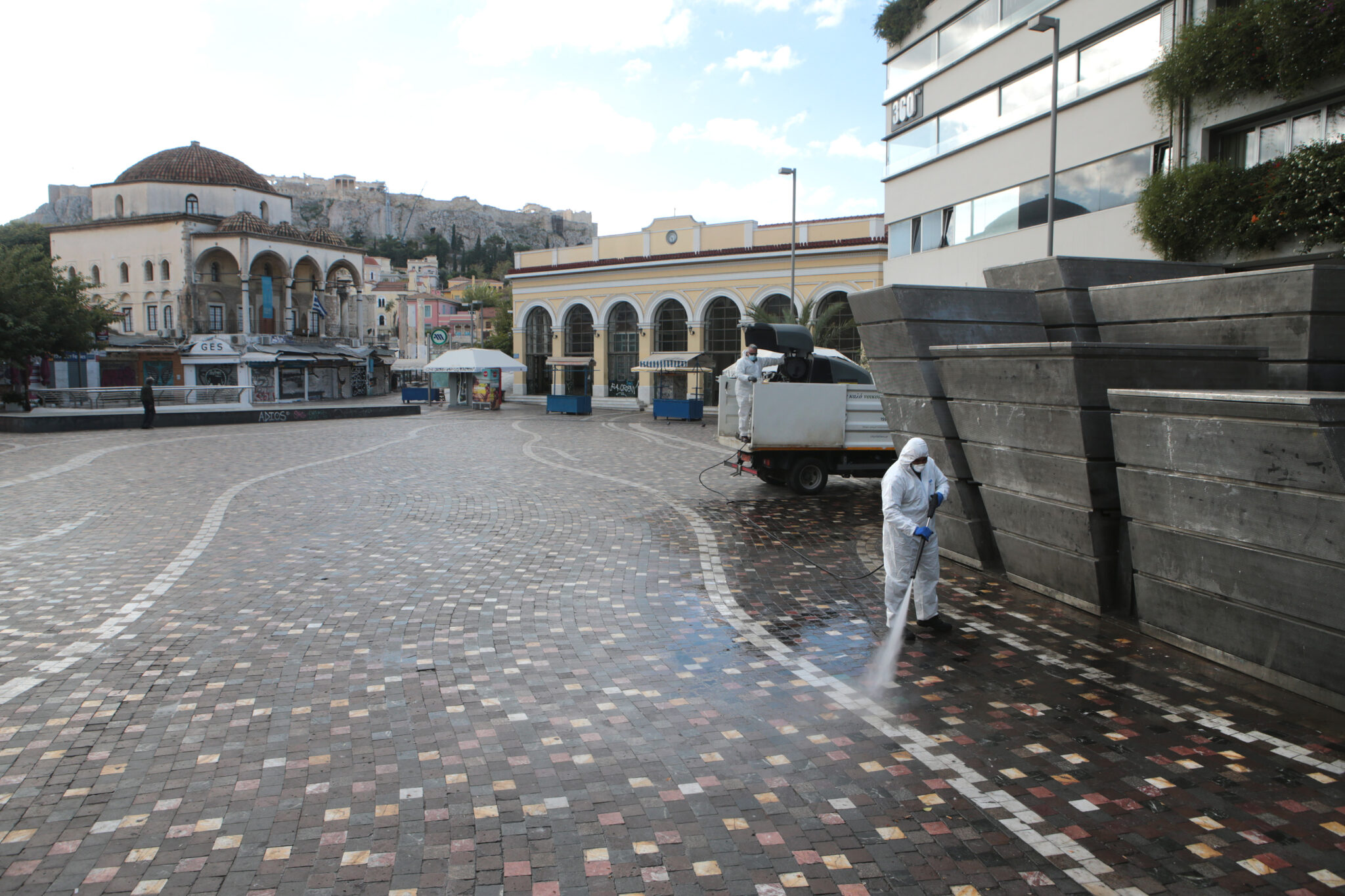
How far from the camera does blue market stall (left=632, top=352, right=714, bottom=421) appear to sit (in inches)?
1348

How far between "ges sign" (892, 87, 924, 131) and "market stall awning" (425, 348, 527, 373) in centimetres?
2072

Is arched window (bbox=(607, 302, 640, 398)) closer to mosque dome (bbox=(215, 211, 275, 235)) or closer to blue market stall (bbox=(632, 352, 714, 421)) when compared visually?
blue market stall (bbox=(632, 352, 714, 421))

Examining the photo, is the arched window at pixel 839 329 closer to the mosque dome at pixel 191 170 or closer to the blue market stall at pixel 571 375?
the blue market stall at pixel 571 375

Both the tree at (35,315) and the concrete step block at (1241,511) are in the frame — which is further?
the tree at (35,315)

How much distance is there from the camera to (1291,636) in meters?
5.42

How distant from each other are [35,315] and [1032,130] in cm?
3290

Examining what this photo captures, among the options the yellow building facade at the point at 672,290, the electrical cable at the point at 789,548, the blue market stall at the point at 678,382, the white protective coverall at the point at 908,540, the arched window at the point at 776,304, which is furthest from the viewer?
the arched window at the point at 776,304

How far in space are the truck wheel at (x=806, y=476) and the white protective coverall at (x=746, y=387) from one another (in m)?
1.05

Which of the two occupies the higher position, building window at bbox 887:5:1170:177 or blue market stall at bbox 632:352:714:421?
building window at bbox 887:5:1170:177

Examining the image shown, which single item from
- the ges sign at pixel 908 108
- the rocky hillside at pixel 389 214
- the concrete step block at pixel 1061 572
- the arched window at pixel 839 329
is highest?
the rocky hillside at pixel 389 214

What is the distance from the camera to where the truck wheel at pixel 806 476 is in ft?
46.4

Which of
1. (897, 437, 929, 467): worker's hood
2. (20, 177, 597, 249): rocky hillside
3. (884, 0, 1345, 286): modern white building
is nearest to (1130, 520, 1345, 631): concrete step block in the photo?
(897, 437, 929, 467): worker's hood

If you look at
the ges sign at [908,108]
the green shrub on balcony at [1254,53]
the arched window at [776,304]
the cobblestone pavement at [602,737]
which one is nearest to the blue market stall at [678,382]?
the arched window at [776,304]

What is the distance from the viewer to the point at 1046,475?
300 inches
